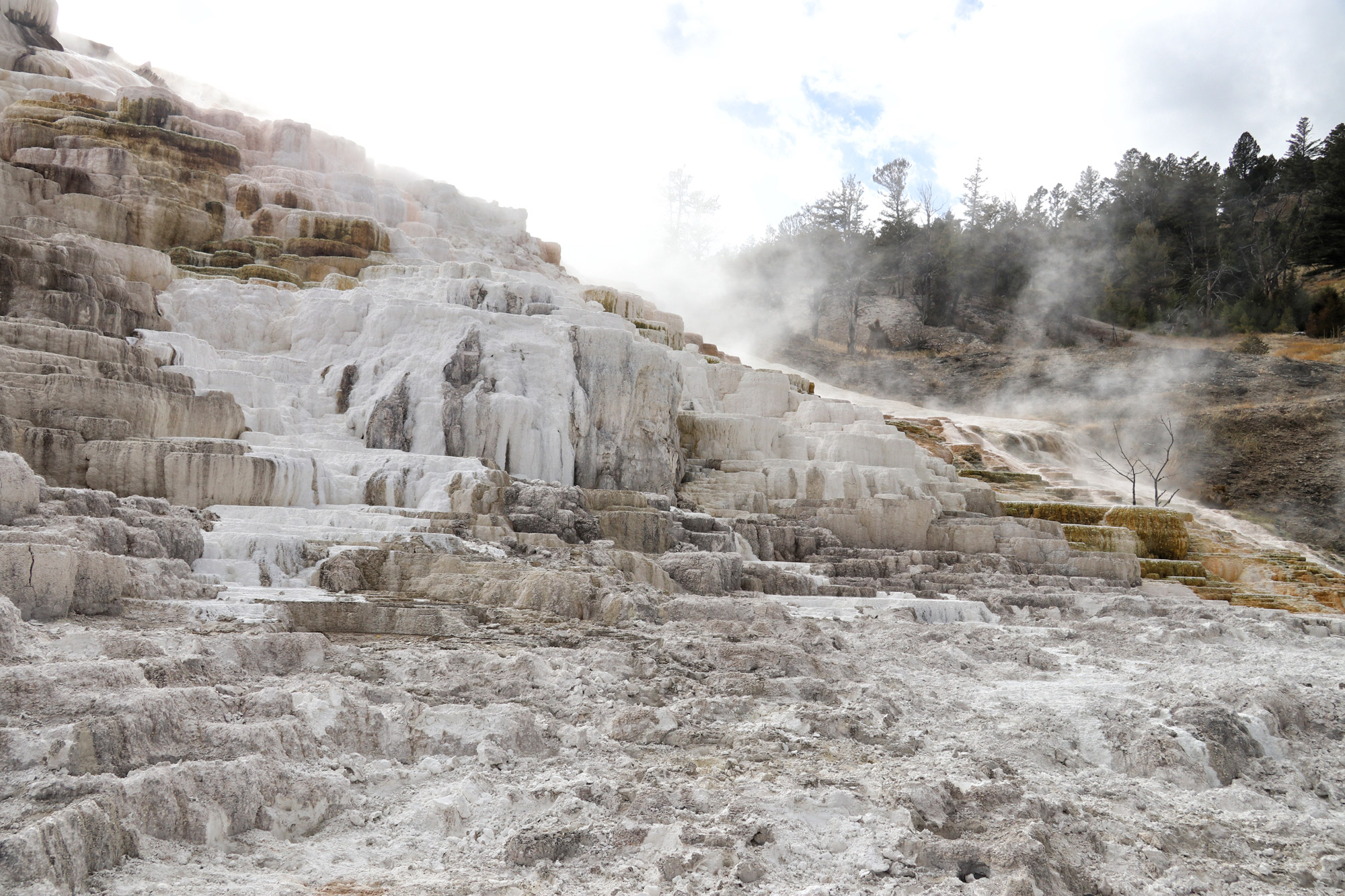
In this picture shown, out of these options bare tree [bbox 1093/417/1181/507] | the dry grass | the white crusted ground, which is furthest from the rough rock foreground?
the dry grass

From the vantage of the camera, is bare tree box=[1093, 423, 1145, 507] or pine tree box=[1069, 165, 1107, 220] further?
pine tree box=[1069, 165, 1107, 220]

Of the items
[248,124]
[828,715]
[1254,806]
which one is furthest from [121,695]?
[248,124]

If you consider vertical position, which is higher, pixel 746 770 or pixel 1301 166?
pixel 1301 166

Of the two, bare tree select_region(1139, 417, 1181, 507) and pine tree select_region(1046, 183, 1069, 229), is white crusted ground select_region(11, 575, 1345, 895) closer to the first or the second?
bare tree select_region(1139, 417, 1181, 507)

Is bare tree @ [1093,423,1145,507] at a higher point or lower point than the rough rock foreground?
higher

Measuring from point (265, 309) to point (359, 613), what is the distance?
11.0 meters

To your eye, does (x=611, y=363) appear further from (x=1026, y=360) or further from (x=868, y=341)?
(x=868, y=341)

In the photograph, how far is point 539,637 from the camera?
608 centimetres

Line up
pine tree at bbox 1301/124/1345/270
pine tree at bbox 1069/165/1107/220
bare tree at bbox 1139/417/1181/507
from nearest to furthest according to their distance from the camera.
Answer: bare tree at bbox 1139/417/1181/507 < pine tree at bbox 1301/124/1345/270 < pine tree at bbox 1069/165/1107/220

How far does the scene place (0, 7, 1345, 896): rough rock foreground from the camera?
3277 millimetres

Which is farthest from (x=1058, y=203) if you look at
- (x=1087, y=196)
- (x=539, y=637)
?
(x=539, y=637)

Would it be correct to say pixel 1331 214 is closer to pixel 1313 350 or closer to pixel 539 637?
pixel 1313 350

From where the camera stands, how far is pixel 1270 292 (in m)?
29.1

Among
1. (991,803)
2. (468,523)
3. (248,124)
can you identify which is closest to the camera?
(991,803)
